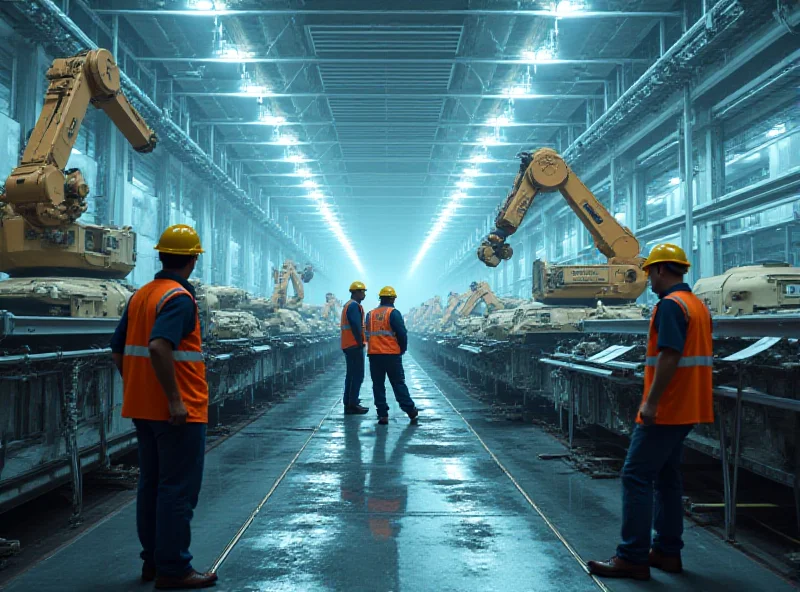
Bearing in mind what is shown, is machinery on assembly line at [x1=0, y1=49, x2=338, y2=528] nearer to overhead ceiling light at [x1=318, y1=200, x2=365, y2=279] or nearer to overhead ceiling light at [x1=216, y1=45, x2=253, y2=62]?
overhead ceiling light at [x1=216, y1=45, x2=253, y2=62]

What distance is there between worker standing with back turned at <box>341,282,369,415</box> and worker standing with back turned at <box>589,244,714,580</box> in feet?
21.0

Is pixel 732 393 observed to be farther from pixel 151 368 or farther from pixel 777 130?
pixel 777 130

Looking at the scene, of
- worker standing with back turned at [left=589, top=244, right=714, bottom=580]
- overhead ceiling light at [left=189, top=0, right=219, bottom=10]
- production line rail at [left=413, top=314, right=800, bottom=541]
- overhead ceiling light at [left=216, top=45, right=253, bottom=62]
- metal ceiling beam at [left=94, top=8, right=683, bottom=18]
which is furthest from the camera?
overhead ceiling light at [left=216, top=45, right=253, bottom=62]

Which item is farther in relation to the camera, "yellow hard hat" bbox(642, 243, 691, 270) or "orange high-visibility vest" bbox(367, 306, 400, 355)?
"orange high-visibility vest" bbox(367, 306, 400, 355)

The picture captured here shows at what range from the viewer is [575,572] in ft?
10.6

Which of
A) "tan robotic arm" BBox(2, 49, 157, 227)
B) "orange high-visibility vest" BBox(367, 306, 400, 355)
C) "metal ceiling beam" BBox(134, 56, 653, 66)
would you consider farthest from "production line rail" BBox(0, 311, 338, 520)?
"metal ceiling beam" BBox(134, 56, 653, 66)

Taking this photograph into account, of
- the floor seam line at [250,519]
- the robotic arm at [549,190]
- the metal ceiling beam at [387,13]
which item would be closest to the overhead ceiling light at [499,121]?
the metal ceiling beam at [387,13]

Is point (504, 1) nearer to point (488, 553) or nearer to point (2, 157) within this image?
point (2, 157)

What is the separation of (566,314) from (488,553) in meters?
5.50

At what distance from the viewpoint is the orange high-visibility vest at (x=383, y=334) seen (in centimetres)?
870

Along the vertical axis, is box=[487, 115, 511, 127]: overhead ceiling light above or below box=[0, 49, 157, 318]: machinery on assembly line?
above

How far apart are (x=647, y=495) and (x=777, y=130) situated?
11.5 m

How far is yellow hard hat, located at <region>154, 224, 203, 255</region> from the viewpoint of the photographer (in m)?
3.18

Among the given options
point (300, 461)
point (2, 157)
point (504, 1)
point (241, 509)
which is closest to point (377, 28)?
point (504, 1)
